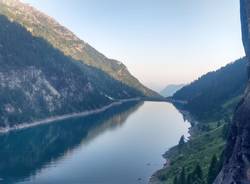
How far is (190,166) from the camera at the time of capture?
138250 mm

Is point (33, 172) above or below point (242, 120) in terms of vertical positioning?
below

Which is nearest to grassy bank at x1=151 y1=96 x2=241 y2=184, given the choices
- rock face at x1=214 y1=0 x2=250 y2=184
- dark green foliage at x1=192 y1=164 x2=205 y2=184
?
dark green foliage at x1=192 y1=164 x2=205 y2=184

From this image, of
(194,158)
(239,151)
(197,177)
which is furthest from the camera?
(194,158)

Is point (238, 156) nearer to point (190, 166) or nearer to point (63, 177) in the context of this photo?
point (190, 166)

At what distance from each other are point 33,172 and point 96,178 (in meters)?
27.7

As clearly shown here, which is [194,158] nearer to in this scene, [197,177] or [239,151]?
[197,177]

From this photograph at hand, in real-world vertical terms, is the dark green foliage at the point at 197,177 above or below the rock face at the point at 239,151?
below

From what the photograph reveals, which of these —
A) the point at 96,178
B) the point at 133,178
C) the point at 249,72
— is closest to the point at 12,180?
the point at 96,178

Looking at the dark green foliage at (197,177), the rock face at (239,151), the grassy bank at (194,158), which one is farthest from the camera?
the grassy bank at (194,158)

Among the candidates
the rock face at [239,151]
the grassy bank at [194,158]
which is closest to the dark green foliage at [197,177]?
the grassy bank at [194,158]

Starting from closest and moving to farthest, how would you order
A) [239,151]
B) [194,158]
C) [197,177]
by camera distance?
[239,151] < [197,177] < [194,158]

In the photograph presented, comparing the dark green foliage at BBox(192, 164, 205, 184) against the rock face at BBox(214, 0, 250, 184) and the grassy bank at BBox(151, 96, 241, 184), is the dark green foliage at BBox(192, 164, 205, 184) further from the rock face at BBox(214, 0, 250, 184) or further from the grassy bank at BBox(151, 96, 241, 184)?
the rock face at BBox(214, 0, 250, 184)

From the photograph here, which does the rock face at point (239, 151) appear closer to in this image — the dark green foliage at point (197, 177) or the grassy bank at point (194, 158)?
the dark green foliage at point (197, 177)

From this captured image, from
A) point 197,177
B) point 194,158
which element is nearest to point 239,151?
point 197,177
